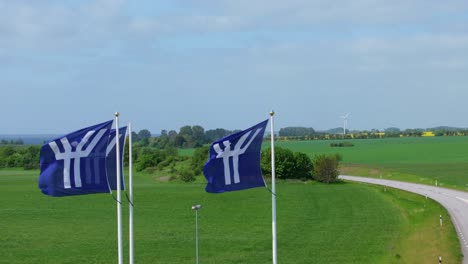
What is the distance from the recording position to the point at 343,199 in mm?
81188

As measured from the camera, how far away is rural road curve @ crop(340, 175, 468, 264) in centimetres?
4812

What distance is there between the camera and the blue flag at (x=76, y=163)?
21.7 meters

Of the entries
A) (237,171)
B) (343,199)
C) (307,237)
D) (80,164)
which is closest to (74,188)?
(80,164)

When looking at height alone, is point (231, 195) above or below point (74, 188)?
below

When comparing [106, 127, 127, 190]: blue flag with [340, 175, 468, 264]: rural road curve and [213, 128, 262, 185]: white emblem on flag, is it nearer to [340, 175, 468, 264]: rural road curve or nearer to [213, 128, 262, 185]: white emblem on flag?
[213, 128, 262, 185]: white emblem on flag

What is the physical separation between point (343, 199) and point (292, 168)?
34964 millimetres

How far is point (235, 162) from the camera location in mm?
22562

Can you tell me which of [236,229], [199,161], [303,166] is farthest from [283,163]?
[236,229]

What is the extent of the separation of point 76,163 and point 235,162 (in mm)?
5558

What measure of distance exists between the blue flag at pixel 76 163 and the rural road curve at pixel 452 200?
24.2 m

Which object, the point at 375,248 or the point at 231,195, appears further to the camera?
the point at 231,195

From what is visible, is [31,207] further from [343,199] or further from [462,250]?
[462,250]

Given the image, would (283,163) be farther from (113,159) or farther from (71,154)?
(71,154)

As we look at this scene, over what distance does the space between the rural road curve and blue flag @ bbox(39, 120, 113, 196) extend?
24234 mm
